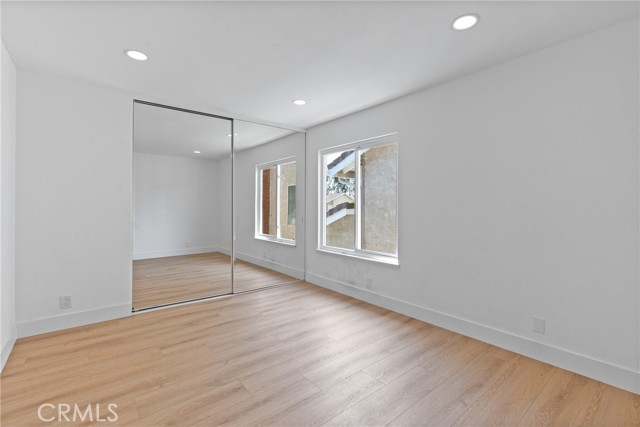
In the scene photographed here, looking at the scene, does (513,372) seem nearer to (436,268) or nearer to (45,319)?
(436,268)

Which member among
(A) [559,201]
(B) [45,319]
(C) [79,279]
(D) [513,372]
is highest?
(A) [559,201]

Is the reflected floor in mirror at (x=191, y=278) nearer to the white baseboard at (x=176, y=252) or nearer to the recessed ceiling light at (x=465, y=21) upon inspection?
the white baseboard at (x=176, y=252)

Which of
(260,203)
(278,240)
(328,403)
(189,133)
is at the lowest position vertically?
(328,403)

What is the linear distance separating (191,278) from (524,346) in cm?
424

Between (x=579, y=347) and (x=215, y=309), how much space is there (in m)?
3.42

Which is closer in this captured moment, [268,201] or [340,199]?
[340,199]

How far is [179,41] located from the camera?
86.9 inches

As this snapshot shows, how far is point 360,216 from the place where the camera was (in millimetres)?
3961

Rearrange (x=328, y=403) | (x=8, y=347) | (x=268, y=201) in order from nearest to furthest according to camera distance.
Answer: (x=328, y=403) < (x=8, y=347) < (x=268, y=201)

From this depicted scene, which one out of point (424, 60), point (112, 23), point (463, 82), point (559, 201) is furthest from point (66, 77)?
point (559, 201)

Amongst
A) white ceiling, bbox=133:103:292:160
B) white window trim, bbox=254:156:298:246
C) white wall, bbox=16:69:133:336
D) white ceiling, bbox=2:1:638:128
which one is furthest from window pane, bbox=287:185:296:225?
white wall, bbox=16:69:133:336

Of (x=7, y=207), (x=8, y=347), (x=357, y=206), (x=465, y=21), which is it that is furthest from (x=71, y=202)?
(x=465, y=21)

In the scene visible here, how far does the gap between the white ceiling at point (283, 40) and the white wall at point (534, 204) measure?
0.92 feet

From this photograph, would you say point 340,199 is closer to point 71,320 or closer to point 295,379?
point 295,379
